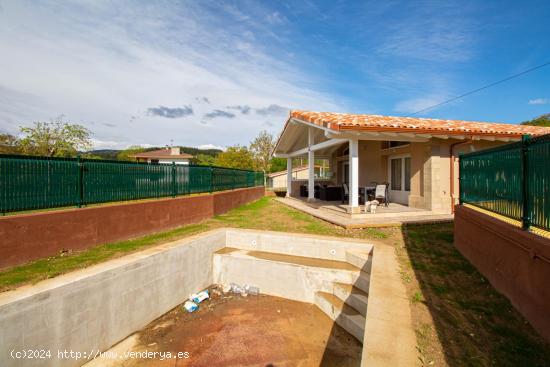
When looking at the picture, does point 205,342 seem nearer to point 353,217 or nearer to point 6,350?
point 6,350

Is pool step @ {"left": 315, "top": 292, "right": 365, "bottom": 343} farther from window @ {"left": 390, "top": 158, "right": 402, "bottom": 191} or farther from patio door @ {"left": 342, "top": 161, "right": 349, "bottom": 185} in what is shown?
patio door @ {"left": 342, "top": 161, "right": 349, "bottom": 185}

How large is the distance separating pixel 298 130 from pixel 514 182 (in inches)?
463

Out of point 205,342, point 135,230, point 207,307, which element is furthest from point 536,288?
point 135,230

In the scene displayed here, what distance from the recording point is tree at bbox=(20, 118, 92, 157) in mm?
22997

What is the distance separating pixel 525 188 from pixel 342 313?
320 centimetres

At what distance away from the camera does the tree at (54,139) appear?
905 inches

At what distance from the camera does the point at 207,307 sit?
19.0 feet

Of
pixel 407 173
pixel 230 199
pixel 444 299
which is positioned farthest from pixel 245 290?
pixel 407 173

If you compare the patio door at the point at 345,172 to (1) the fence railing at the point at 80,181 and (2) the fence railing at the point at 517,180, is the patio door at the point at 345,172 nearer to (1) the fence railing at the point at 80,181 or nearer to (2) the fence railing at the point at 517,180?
(1) the fence railing at the point at 80,181

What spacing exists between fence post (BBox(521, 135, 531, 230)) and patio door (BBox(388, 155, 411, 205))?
25.0 feet

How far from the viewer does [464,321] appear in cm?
302

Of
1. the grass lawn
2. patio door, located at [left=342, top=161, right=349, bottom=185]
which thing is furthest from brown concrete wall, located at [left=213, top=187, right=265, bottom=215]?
patio door, located at [left=342, top=161, right=349, bottom=185]

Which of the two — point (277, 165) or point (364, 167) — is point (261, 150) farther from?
point (364, 167)

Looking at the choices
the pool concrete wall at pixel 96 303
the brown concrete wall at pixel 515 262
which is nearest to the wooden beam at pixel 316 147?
the brown concrete wall at pixel 515 262
